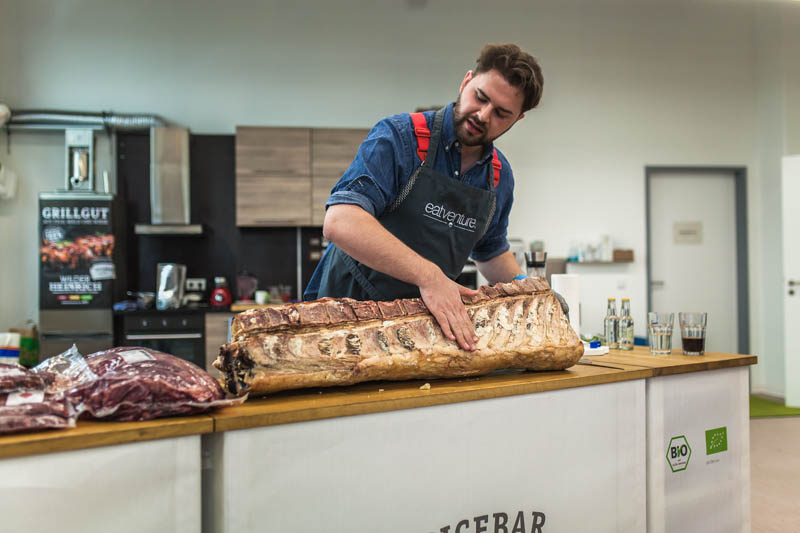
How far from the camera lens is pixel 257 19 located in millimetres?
5391

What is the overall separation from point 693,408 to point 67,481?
5.28 feet

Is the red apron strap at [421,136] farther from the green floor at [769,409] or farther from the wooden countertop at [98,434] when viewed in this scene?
the green floor at [769,409]

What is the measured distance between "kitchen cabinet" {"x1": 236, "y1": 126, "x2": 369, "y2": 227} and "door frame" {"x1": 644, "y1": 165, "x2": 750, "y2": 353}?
308cm

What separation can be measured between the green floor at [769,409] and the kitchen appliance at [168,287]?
4.79 metres

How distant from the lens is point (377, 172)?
1633mm

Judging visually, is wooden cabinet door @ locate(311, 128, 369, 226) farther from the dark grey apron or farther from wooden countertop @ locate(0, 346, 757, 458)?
wooden countertop @ locate(0, 346, 757, 458)

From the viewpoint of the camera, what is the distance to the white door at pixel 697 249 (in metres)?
5.98

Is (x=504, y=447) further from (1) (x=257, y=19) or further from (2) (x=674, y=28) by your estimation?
(2) (x=674, y=28)

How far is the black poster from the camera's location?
4.48 metres

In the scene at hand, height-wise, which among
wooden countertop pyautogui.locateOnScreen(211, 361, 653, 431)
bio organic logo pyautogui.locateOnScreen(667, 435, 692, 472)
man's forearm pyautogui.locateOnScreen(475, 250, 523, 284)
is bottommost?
bio organic logo pyautogui.locateOnScreen(667, 435, 692, 472)

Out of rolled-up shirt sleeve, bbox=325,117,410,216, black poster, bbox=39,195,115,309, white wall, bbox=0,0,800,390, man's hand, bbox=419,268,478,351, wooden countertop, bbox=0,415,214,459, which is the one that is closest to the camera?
wooden countertop, bbox=0,415,214,459

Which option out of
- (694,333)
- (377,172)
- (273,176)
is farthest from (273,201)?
(694,333)

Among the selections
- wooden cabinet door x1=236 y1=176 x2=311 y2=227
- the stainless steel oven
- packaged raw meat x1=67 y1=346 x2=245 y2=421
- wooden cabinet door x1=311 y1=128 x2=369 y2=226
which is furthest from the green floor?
packaged raw meat x1=67 y1=346 x2=245 y2=421

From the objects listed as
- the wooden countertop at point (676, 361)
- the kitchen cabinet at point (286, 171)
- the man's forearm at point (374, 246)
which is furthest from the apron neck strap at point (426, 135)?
the kitchen cabinet at point (286, 171)
